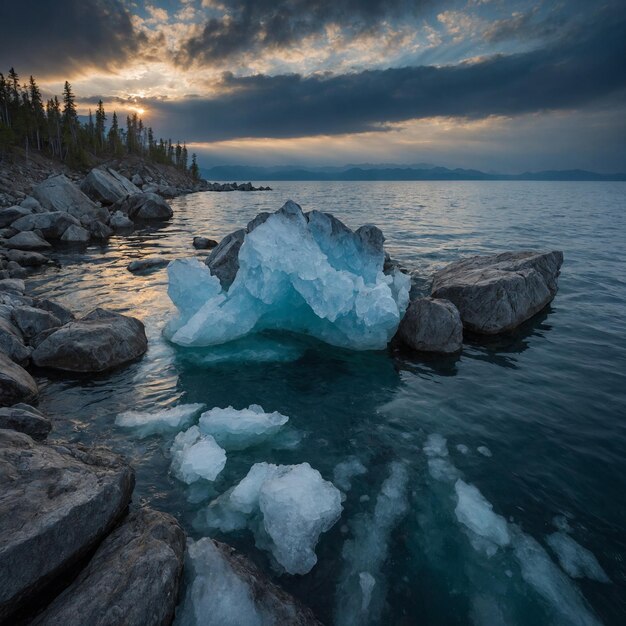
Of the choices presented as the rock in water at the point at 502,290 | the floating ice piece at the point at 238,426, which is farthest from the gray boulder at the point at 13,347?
the rock in water at the point at 502,290

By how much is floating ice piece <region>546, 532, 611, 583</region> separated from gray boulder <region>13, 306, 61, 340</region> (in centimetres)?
1228

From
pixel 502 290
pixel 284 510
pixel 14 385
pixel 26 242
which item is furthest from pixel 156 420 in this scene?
pixel 26 242

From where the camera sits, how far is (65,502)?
426 cm

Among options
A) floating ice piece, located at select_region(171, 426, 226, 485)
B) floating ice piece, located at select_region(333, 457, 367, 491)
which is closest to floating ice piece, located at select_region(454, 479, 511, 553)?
floating ice piece, located at select_region(333, 457, 367, 491)

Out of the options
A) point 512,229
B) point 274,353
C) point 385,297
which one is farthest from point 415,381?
point 512,229

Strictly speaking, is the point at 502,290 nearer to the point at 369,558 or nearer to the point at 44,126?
the point at 369,558

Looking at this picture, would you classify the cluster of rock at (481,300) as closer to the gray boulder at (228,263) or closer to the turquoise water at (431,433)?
the turquoise water at (431,433)

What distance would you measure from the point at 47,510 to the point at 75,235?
2733cm

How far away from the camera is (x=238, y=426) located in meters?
7.10

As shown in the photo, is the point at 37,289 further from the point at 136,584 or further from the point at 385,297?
the point at 136,584

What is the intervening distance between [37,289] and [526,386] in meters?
18.2

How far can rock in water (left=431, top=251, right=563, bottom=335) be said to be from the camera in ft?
39.8

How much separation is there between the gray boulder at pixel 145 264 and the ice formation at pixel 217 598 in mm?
17660

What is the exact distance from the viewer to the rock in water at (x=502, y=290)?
12.1m
